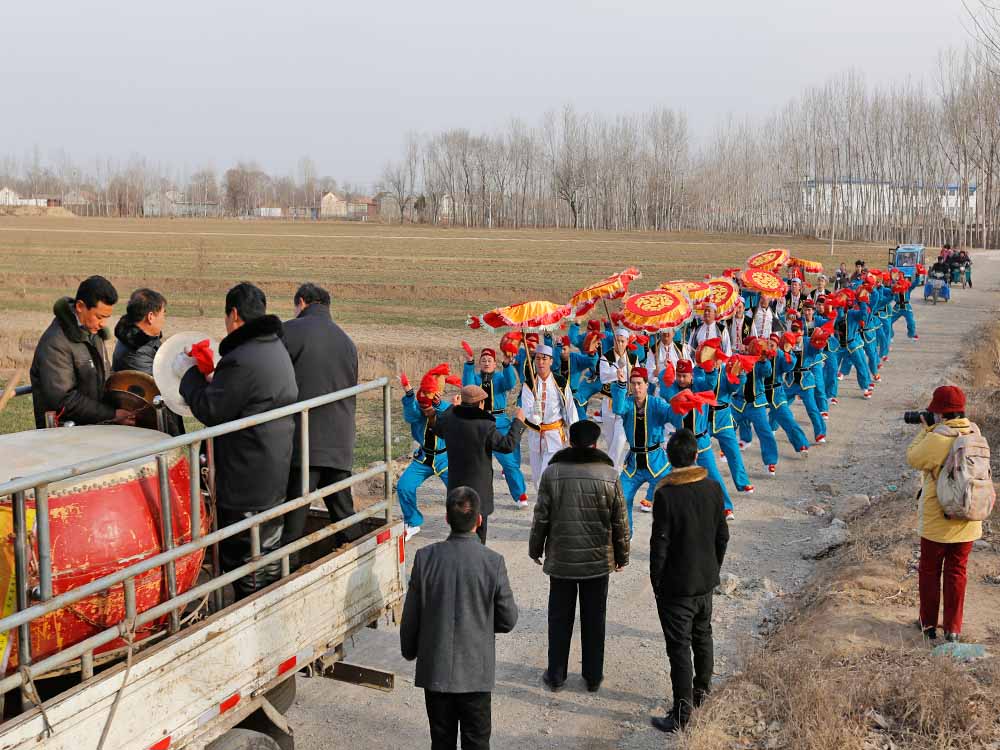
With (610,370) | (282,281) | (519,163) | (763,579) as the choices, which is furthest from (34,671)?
(519,163)

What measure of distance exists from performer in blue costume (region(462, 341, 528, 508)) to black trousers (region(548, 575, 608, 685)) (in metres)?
3.90

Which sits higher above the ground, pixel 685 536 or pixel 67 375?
pixel 67 375

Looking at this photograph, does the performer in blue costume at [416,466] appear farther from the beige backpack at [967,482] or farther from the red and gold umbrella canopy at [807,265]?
the red and gold umbrella canopy at [807,265]

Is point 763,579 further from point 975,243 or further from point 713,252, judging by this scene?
point 975,243

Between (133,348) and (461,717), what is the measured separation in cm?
333

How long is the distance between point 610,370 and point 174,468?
339 inches

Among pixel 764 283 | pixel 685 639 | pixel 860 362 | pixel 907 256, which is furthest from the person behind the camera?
pixel 907 256

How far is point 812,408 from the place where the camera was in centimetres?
1398

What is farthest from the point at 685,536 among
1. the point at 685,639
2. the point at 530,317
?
the point at 530,317

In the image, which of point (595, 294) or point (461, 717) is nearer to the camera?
point (461, 717)

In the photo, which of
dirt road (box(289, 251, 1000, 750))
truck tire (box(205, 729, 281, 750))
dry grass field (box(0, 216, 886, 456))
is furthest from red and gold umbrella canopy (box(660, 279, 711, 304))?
truck tire (box(205, 729, 281, 750))

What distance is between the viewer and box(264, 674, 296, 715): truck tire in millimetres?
4898

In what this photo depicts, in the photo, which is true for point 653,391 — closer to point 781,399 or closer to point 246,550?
point 781,399

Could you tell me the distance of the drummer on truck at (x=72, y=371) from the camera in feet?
18.1
